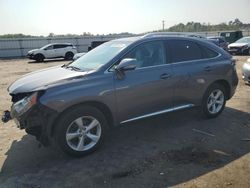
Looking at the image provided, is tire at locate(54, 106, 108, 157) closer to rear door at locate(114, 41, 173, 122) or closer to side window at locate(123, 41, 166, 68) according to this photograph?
rear door at locate(114, 41, 173, 122)

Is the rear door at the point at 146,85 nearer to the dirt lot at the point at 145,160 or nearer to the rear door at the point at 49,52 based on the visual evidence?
the dirt lot at the point at 145,160

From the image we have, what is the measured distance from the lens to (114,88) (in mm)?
4844

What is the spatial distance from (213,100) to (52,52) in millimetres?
22487

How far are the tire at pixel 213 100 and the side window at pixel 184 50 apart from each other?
2.55 ft

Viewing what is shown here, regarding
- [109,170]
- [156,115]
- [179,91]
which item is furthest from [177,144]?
[109,170]

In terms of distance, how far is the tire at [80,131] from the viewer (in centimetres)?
450

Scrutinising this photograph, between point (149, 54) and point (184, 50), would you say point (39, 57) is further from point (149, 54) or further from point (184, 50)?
point (149, 54)

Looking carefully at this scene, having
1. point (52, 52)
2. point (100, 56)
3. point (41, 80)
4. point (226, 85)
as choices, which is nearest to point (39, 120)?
point (41, 80)

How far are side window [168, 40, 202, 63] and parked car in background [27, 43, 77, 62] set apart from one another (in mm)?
21922

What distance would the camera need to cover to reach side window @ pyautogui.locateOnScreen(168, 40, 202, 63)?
575cm

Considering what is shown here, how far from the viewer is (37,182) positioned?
406 centimetres

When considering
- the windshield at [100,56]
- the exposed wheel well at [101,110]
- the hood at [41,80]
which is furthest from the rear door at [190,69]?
the hood at [41,80]

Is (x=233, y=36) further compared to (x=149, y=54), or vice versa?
(x=233, y=36)

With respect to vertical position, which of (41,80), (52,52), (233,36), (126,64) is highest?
(126,64)
